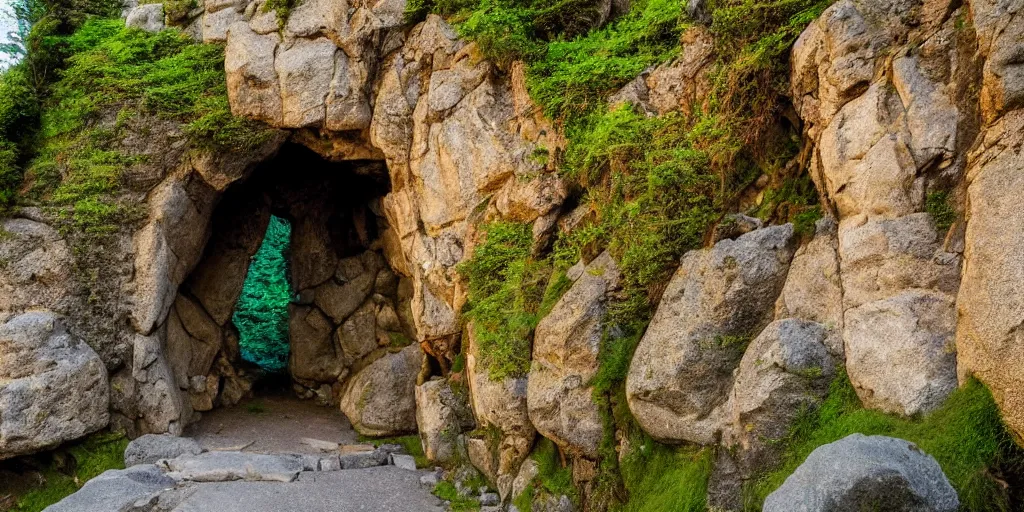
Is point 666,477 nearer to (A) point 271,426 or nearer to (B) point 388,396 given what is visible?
(B) point 388,396

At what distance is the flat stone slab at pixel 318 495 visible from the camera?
1140 centimetres

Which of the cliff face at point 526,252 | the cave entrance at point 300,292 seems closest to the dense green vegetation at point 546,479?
the cliff face at point 526,252

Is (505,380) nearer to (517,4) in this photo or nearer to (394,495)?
(394,495)

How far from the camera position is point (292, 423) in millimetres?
18312

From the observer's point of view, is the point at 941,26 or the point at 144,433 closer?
the point at 941,26

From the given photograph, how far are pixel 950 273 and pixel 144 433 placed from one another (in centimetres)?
1567

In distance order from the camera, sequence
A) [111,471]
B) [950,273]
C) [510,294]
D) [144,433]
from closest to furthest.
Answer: [950,273], [510,294], [111,471], [144,433]

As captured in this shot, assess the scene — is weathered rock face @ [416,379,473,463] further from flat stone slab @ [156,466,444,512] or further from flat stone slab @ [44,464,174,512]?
flat stone slab @ [44,464,174,512]

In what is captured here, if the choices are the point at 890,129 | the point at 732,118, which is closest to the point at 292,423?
the point at 732,118

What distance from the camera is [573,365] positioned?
9.71 metres

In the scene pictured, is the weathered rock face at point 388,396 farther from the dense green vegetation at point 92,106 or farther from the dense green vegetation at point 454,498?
the dense green vegetation at point 92,106

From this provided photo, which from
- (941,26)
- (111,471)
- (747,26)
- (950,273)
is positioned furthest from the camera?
(111,471)

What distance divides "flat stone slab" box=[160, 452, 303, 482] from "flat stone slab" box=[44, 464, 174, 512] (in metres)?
0.48

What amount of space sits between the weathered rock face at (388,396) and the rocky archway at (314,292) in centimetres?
4
